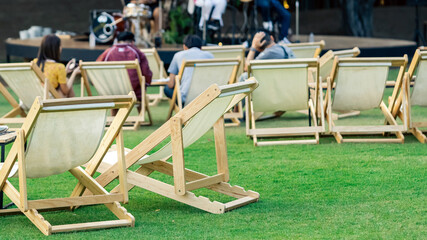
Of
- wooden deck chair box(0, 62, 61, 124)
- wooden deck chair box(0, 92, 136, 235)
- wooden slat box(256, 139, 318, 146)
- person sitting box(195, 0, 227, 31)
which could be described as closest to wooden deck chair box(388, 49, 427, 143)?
wooden slat box(256, 139, 318, 146)

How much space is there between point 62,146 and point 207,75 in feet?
14.3

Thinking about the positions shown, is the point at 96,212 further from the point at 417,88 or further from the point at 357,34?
the point at 357,34

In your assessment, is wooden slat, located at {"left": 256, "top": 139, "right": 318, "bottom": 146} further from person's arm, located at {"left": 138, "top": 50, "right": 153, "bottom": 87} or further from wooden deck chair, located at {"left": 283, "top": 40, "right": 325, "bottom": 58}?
wooden deck chair, located at {"left": 283, "top": 40, "right": 325, "bottom": 58}

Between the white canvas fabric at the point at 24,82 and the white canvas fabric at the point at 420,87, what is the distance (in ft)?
11.9

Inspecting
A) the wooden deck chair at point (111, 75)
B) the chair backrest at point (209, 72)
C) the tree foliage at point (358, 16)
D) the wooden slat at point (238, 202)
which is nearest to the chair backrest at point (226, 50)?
the chair backrest at point (209, 72)

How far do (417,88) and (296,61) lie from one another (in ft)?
3.63

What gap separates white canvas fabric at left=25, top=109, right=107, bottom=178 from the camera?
449cm

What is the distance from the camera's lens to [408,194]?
5523mm

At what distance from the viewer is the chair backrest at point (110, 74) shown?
28.7 feet

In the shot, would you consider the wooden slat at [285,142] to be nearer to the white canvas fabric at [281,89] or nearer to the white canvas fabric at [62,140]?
the white canvas fabric at [281,89]

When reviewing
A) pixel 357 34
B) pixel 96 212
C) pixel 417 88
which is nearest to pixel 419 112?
pixel 417 88

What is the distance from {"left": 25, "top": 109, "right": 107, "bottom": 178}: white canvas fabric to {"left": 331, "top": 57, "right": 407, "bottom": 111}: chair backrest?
3.54 m

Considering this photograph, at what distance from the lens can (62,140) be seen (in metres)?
4.59

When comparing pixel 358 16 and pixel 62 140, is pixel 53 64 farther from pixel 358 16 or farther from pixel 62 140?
pixel 358 16
